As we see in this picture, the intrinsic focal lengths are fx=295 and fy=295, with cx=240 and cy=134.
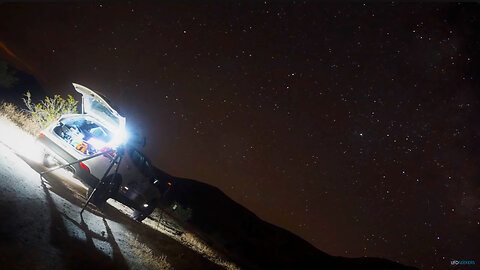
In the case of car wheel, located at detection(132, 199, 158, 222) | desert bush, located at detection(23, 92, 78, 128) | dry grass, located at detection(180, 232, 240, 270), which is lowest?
dry grass, located at detection(180, 232, 240, 270)

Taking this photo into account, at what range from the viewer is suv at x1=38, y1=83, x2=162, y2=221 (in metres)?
7.15

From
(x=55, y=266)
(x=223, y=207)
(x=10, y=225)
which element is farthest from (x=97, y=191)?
(x=223, y=207)

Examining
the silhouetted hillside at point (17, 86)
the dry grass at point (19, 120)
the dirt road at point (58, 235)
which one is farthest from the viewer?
the silhouetted hillside at point (17, 86)

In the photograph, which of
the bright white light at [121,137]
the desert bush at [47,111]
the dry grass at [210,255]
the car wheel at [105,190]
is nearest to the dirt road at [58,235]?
the car wheel at [105,190]

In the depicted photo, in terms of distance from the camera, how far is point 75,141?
8.26m

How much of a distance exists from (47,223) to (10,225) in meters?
0.70

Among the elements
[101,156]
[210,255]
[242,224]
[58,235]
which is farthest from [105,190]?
[242,224]

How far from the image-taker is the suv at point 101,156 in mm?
7148

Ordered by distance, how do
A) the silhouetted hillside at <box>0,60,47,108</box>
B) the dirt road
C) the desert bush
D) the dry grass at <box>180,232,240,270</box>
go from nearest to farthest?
the dirt road → the dry grass at <box>180,232,240,270</box> → the desert bush → the silhouetted hillside at <box>0,60,47,108</box>

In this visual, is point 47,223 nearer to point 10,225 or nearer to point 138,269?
point 10,225

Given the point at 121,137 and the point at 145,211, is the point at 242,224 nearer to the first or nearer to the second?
the point at 145,211

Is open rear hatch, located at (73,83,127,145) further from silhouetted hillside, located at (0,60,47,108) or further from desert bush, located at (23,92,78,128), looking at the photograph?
silhouetted hillside, located at (0,60,47,108)

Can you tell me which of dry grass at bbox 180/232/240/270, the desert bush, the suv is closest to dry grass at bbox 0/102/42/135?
the desert bush

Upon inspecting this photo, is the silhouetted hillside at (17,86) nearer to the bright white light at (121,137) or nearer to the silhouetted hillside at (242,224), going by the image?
the bright white light at (121,137)
